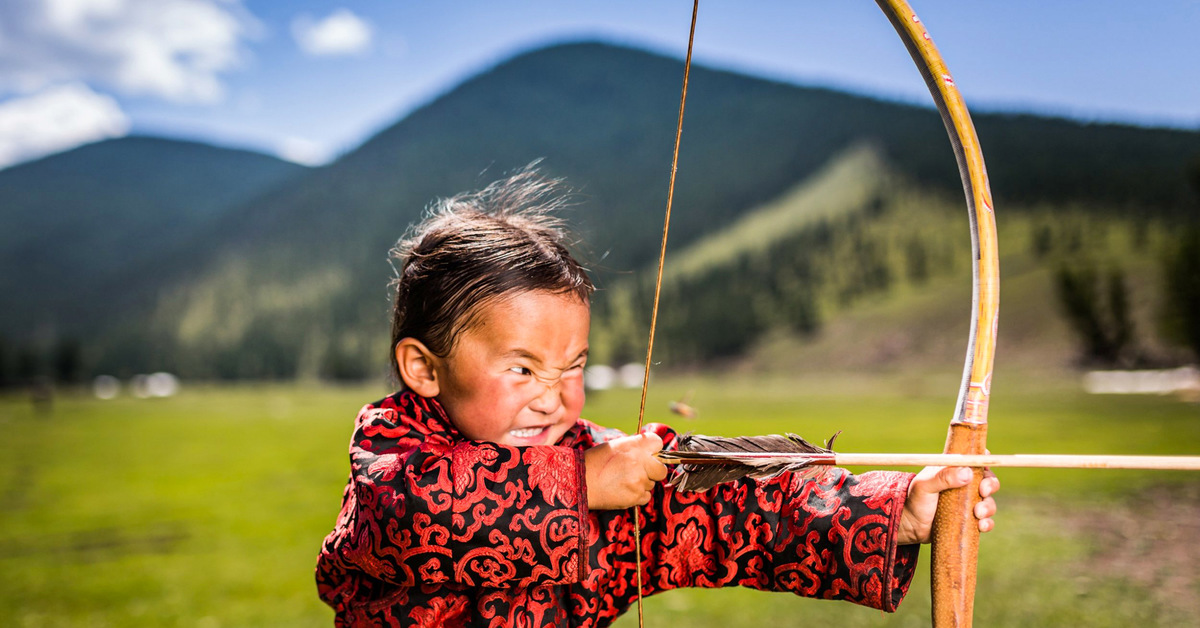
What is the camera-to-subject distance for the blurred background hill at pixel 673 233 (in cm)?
7825

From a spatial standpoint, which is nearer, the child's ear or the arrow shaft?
the arrow shaft

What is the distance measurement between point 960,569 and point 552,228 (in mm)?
1500

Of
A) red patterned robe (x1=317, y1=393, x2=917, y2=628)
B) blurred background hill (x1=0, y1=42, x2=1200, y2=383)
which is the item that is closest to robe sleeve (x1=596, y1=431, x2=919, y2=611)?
red patterned robe (x1=317, y1=393, x2=917, y2=628)

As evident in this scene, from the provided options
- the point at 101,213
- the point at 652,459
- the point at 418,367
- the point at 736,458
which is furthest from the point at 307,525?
the point at 101,213

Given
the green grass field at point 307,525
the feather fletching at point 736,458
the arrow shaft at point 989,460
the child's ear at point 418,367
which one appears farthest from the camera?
the green grass field at point 307,525

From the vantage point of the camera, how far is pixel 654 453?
178cm

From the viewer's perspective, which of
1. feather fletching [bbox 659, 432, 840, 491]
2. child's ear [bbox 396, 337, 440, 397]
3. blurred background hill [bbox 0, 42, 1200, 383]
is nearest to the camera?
feather fletching [bbox 659, 432, 840, 491]

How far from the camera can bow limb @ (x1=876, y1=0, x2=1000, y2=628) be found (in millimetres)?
1777

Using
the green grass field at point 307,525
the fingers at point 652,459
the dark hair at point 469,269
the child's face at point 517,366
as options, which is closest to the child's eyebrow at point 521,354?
the child's face at point 517,366

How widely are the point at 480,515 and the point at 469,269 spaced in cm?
70

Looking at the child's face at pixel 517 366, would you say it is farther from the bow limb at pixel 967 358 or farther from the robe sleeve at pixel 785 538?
the bow limb at pixel 967 358

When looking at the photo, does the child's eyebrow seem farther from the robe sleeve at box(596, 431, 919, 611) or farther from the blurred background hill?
the blurred background hill

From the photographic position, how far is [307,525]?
14.0m

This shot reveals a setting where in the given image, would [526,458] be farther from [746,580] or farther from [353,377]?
[353,377]
